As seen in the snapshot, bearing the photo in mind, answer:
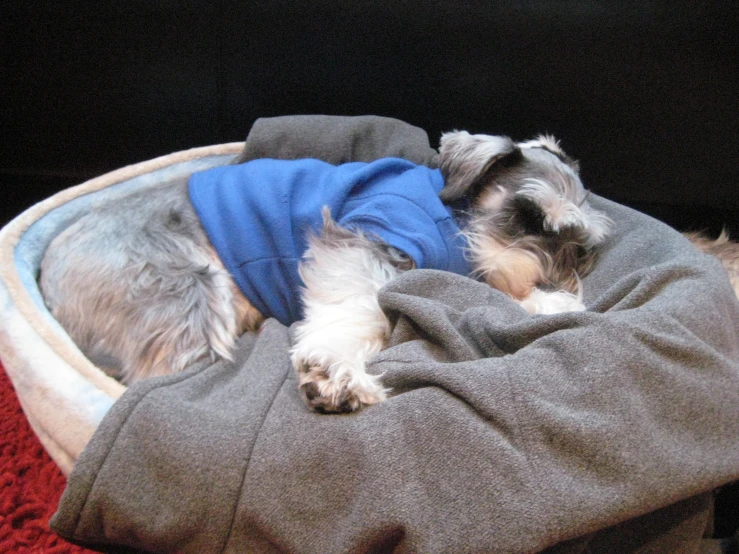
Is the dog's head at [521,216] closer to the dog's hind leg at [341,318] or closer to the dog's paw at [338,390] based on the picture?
the dog's hind leg at [341,318]

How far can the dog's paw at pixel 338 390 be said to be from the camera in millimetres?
1470

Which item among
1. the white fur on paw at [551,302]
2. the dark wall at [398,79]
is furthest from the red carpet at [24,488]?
the white fur on paw at [551,302]

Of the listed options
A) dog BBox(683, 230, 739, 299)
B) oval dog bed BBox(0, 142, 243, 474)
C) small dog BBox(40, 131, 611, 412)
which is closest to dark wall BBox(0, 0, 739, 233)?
dog BBox(683, 230, 739, 299)

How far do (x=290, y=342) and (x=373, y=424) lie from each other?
0.65 metres

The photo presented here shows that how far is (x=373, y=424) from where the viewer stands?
1364mm

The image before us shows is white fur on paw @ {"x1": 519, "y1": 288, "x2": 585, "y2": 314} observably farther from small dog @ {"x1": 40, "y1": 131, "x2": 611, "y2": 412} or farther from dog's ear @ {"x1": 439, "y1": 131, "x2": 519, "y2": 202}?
dog's ear @ {"x1": 439, "y1": 131, "x2": 519, "y2": 202}

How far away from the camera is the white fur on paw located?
1996mm

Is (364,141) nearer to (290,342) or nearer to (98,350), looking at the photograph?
(290,342)

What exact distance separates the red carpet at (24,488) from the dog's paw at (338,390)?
98 cm

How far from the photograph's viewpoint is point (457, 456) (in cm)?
129

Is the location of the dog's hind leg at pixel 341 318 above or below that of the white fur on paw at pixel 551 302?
above

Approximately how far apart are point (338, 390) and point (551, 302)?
0.95 m

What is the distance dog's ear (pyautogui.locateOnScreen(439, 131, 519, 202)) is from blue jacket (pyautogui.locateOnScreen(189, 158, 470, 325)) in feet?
0.28

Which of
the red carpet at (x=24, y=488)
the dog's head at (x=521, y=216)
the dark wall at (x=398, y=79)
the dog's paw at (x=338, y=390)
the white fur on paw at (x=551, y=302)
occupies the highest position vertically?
the dark wall at (x=398, y=79)
